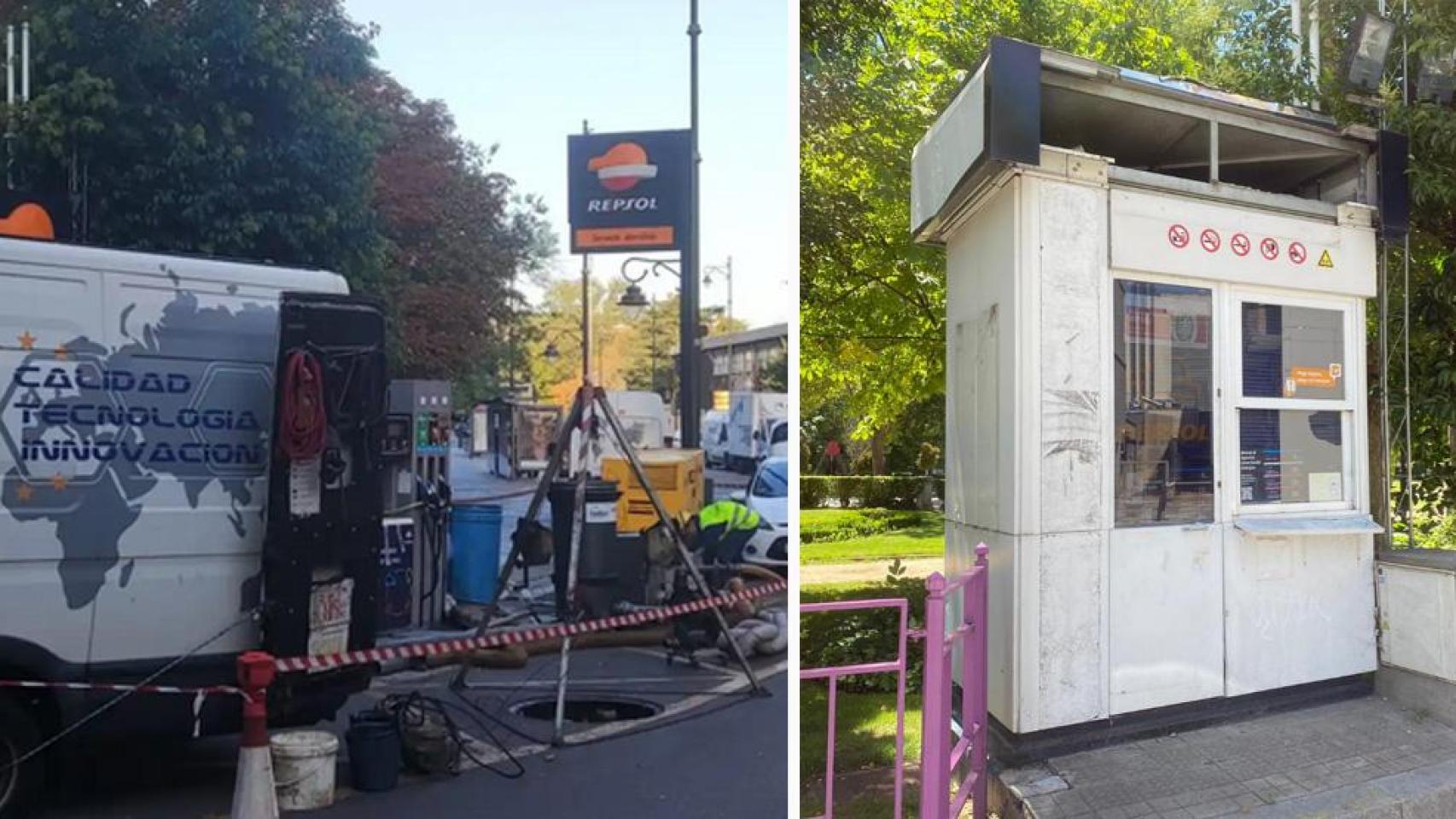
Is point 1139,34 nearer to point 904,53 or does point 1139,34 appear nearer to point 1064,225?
point 904,53

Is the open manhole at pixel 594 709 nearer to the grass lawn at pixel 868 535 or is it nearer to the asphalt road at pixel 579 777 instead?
the asphalt road at pixel 579 777

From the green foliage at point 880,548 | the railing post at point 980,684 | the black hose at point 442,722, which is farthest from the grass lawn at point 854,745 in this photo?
the black hose at point 442,722

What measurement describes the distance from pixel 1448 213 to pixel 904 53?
8.27 ft

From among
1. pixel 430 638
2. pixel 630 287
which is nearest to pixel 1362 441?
pixel 630 287

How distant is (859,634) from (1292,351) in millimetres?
1861

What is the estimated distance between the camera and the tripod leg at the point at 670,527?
220 cm

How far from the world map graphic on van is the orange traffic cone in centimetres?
27

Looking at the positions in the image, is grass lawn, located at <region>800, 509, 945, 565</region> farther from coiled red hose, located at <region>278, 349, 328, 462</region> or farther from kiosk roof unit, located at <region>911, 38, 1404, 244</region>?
coiled red hose, located at <region>278, 349, 328, 462</region>

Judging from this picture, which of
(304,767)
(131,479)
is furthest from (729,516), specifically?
(131,479)

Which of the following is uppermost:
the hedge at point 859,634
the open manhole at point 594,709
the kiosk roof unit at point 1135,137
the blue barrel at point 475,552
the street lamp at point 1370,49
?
the street lamp at point 1370,49

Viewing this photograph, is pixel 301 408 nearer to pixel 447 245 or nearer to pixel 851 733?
pixel 447 245

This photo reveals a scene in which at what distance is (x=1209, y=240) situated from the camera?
3176 mm

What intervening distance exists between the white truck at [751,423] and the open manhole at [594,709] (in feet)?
2.05

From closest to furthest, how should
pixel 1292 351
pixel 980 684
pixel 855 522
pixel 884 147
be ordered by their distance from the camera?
pixel 980 684 → pixel 1292 351 → pixel 884 147 → pixel 855 522
